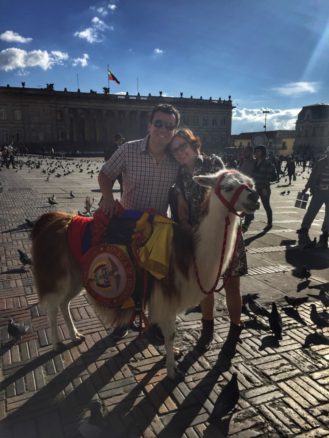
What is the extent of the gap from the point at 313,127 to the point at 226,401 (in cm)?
10931

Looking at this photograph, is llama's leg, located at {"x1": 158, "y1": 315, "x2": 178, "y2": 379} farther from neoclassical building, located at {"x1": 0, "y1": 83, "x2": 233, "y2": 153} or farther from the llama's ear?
neoclassical building, located at {"x1": 0, "y1": 83, "x2": 233, "y2": 153}

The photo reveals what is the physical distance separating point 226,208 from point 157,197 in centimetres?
88

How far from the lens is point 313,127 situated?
10031cm

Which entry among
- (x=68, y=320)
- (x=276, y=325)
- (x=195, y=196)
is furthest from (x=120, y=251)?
(x=276, y=325)

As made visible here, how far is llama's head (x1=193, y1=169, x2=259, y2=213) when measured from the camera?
2.79 m

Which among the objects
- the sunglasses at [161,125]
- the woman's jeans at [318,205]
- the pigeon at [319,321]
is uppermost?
the sunglasses at [161,125]

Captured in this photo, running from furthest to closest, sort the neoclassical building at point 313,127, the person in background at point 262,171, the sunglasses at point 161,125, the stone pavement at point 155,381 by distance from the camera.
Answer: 1. the neoclassical building at point 313,127
2. the person in background at point 262,171
3. the sunglasses at point 161,125
4. the stone pavement at point 155,381

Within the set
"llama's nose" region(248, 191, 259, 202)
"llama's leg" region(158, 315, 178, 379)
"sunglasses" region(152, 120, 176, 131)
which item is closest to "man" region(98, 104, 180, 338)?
"sunglasses" region(152, 120, 176, 131)

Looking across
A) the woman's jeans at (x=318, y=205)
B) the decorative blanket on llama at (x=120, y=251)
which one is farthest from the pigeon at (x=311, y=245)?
the decorative blanket on llama at (x=120, y=251)

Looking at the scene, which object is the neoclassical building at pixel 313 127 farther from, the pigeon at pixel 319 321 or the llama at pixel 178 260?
the llama at pixel 178 260

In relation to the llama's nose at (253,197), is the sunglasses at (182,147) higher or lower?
higher

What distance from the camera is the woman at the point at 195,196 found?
334cm

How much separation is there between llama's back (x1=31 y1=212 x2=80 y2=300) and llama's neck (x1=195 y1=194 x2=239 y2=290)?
4.23 feet

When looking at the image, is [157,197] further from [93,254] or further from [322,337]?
[322,337]
